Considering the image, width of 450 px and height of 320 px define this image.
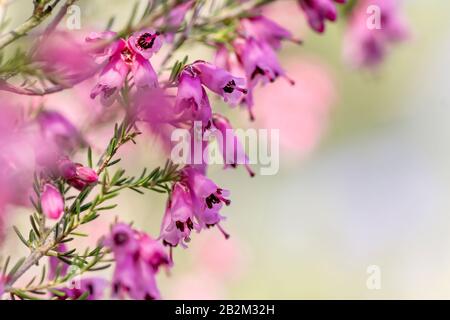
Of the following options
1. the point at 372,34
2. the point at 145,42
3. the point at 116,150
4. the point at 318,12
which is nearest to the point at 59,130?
the point at 116,150

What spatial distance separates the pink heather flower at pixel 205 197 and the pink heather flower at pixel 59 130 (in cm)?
29

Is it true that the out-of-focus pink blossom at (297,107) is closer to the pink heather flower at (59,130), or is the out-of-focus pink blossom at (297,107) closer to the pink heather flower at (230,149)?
the pink heather flower at (59,130)

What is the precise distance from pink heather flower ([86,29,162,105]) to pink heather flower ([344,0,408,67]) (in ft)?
4.93

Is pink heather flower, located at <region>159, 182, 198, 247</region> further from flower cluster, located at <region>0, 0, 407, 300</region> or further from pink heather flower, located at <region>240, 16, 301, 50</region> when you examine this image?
pink heather flower, located at <region>240, 16, 301, 50</region>

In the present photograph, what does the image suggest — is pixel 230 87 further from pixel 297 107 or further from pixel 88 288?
pixel 297 107

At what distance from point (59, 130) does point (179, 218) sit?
0.35m


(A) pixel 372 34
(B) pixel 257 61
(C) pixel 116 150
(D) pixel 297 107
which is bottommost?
(C) pixel 116 150

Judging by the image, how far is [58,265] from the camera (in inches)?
71.6

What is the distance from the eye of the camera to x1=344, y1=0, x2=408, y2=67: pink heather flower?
3.10m

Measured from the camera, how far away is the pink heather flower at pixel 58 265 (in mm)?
1824
